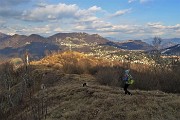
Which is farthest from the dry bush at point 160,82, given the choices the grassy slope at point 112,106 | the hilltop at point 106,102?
the grassy slope at point 112,106

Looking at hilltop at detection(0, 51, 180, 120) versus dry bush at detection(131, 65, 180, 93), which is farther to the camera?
dry bush at detection(131, 65, 180, 93)

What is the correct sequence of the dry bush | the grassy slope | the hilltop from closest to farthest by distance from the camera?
the hilltop
the grassy slope
the dry bush

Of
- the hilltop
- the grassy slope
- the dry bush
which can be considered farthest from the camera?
the dry bush

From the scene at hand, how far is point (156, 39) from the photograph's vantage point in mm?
54875

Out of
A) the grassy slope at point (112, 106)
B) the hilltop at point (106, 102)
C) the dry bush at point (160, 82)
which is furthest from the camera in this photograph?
the dry bush at point (160, 82)

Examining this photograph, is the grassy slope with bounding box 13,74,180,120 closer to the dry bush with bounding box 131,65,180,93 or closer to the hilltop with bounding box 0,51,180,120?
the hilltop with bounding box 0,51,180,120

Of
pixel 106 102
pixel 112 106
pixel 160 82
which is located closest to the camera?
pixel 112 106

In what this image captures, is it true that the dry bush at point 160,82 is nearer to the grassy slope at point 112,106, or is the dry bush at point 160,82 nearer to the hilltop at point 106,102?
the hilltop at point 106,102

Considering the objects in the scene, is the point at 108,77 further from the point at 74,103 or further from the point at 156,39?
the point at 156,39

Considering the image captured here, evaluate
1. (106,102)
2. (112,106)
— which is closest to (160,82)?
(106,102)

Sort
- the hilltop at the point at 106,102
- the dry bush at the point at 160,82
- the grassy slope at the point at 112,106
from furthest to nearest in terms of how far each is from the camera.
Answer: the dry bush at the point at 160,82
the grassy slope at the point at 112,106
the hilltop at the point at 106,102

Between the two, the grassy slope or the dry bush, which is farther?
the dry bush

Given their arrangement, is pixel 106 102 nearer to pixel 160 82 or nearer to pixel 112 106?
pixel 112 106

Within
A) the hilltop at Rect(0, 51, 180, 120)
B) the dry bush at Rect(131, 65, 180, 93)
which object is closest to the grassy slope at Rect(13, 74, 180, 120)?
the hilltop at Rect(0, 51, 180, 120)
